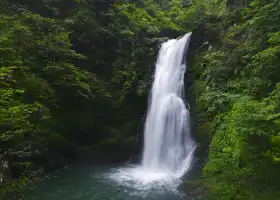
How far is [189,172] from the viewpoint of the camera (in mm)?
10188

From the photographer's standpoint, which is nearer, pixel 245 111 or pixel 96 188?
pixel 245 111

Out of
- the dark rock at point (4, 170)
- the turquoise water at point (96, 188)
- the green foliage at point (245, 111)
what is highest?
the green foliage at point (245, 111)

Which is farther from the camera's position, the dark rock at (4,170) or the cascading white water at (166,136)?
the cascading white water at (166,136)

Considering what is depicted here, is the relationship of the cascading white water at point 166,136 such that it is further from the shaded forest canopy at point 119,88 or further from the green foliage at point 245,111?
the green foliage at point 245,111

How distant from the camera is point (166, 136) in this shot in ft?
41.4

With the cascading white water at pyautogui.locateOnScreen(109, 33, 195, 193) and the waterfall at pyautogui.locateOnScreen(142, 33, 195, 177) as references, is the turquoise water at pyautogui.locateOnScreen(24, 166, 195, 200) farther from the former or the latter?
the waterfall at pyautogui.locateOnScreen(142, 33, 195, 177)

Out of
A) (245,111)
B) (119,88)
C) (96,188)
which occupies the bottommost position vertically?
(96,188)

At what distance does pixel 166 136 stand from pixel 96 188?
14.4 feet

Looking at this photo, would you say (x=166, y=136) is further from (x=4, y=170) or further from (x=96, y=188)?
(x=4, y=170)

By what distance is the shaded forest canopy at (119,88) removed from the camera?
6.61 metres

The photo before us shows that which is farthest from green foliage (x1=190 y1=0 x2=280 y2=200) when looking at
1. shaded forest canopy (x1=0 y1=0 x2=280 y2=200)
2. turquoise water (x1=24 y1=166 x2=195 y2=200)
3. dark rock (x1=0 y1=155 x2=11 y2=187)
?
dark rock (x1=0 y1=155 x2=11 y2=187)

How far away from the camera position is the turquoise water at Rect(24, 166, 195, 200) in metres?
8.91

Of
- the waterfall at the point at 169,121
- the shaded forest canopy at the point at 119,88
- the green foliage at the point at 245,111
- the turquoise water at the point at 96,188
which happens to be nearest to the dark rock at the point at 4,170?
the shaded forest canopy at the point at 119,88

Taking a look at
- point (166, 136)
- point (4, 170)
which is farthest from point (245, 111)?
point (4, 170)
